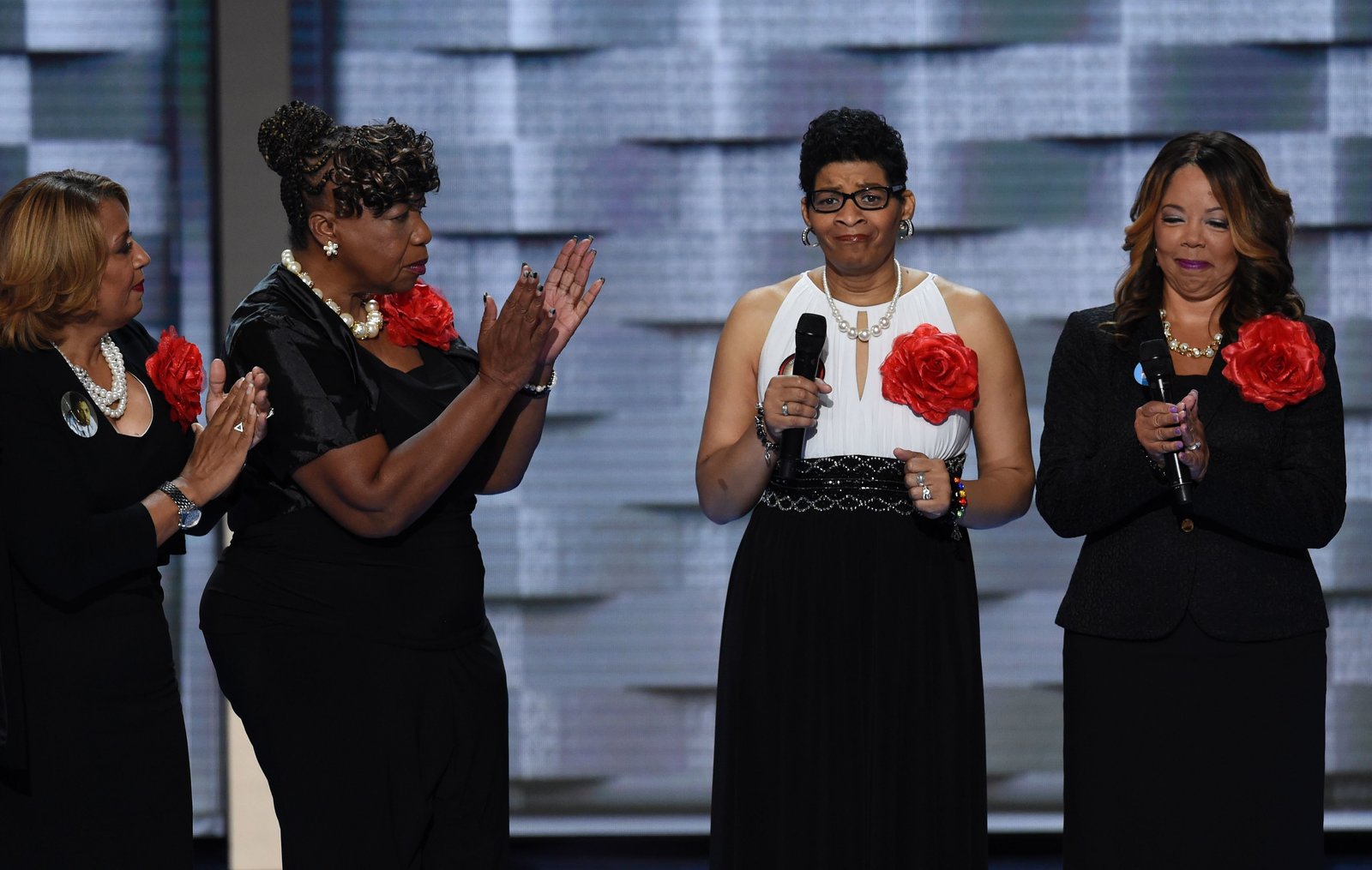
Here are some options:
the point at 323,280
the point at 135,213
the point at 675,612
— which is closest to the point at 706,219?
the point at 675,612

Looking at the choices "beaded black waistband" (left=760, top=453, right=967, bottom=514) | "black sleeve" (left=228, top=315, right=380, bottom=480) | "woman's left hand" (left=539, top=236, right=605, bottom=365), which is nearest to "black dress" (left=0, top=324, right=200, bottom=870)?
"black sleeve" (left=228, top=315, right=380, bottom=480)

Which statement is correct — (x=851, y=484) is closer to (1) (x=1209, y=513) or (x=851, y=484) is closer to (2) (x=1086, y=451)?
(2) (x=1086, y=451)

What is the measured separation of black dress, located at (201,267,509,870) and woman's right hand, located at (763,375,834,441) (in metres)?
0.60

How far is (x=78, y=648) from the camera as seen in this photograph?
92.7 inches

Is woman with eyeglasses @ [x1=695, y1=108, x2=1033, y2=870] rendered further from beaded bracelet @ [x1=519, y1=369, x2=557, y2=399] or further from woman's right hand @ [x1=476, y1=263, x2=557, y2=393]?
woman's right hand @ [x1=476, y1=263, x2=557, y2=393]

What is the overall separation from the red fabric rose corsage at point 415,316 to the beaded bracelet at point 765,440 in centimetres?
62

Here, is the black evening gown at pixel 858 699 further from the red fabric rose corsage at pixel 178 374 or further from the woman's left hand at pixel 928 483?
the red fabric rose corsage at pixel 178 374

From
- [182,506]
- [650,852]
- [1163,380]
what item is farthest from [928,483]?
[650,852]

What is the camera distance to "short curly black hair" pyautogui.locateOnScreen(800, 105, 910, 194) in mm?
2727

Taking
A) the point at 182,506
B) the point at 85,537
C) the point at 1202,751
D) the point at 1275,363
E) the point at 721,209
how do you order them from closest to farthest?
the point at 85,537 < the point at 182,506 < the point at 1275,363 < the point at 1202,751 < the point at 721,209

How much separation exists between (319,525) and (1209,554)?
5.17 feet

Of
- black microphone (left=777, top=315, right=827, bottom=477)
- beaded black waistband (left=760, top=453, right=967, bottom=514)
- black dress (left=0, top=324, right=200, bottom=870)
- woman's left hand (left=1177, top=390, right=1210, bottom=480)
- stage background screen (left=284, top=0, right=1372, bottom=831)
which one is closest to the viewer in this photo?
black dress (left=0, top=324, right=200, bottom=870)

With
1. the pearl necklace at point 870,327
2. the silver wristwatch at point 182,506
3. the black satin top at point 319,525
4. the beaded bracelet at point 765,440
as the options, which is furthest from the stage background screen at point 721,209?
the silver wristwatch at point 182,506

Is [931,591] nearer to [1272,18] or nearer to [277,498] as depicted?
[277,498]
